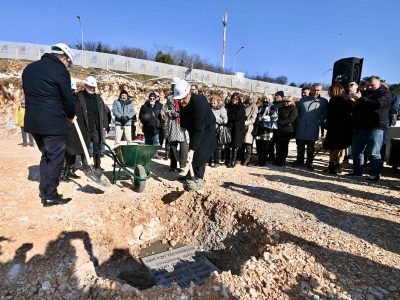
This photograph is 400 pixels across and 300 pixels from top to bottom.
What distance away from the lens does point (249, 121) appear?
22.3 feet

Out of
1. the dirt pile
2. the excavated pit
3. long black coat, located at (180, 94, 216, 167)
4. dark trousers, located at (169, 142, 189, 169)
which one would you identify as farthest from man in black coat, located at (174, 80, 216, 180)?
the dirt pile

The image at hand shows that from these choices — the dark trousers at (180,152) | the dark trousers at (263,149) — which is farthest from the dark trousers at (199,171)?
the dark trousers at (263,149)

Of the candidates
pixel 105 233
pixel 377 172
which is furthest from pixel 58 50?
pixel 377 172

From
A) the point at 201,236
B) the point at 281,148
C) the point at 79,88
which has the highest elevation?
the point at 79,88

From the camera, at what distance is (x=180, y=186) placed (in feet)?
16.8

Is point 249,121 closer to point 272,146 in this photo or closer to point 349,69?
point 272,146

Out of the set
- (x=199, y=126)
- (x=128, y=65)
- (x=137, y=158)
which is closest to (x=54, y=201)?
(x=137, y=158)

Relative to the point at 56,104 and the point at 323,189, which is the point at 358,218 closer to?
the point at 323,189

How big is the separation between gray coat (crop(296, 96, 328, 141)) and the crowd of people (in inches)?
0.8

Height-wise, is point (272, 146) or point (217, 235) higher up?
point (272, 146)

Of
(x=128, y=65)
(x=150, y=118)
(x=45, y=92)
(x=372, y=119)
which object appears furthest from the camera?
(x=128, y=65)

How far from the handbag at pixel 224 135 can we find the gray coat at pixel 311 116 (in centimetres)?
163

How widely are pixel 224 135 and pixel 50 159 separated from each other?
3.87 metres

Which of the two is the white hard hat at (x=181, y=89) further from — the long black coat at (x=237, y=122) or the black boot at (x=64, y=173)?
the long black coat at (x=237, y=122)
